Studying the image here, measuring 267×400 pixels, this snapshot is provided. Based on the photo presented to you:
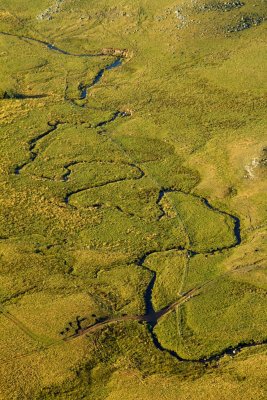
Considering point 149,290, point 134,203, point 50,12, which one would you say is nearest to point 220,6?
point 50,12

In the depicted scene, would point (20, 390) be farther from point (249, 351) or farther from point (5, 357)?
point (249, 351)

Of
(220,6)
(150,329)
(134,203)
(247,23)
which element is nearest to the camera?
(150,329)

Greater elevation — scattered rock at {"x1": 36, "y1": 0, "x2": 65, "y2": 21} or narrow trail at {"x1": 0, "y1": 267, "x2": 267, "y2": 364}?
scattered rock at {"x1": 36, "y1": 0, "x2": 65, "y2": 21}

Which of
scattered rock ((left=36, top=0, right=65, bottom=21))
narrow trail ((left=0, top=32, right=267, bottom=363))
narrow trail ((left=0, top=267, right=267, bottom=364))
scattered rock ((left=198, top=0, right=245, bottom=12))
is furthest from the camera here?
scattered rock ((left=36, top=0, right=65, bottom=21))

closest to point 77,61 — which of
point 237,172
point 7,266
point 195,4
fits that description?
point 195,4

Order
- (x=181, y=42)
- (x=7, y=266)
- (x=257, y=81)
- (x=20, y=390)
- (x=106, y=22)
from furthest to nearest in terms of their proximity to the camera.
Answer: (x=106, y=22) → (x=181, y=42) → (x=257, y=81) → (x=7, y=266) → (x=20, y=390)

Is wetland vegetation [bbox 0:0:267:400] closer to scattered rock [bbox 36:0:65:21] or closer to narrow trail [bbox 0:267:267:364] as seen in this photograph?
narrow trail [bbox 0:267:267:364]

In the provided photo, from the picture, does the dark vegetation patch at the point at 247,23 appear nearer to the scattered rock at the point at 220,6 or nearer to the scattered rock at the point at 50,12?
the scattered rock at the point at 220,6

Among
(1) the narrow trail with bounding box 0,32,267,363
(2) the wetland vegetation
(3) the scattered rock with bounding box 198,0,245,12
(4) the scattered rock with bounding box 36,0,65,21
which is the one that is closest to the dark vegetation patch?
(2) the wetland vegetation

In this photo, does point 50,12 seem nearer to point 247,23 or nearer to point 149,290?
point 247,23
